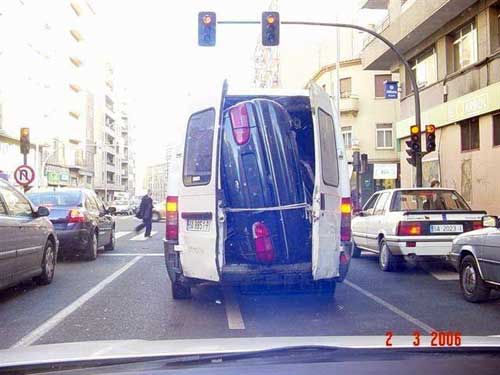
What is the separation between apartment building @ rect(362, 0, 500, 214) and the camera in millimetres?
16703

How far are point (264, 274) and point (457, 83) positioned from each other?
14.6m

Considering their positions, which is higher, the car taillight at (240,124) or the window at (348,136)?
the window at (348,136)

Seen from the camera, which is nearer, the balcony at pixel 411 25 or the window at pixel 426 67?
the balcony at pixel 411 25

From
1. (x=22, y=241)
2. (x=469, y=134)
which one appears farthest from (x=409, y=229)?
(x=469, y=134)

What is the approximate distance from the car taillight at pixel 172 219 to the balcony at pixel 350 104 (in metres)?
34.0

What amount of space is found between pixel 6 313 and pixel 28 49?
44565 mm

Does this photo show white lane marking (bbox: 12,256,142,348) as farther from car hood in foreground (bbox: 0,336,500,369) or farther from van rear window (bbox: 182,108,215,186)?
car hood in foreground (bbox: 0,336,500,369)

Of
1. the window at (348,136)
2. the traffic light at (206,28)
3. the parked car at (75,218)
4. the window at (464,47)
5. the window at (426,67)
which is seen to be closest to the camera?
the parked car at (75,218)

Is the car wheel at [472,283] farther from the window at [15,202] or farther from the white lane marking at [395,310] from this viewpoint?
the window at [15,202]

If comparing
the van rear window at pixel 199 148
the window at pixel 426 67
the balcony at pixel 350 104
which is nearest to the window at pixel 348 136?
the balcony at pixel 350 104

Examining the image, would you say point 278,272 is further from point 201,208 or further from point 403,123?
point 403,123

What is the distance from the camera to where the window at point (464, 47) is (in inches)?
706

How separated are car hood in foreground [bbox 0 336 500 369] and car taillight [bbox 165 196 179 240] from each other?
3794 millimetres

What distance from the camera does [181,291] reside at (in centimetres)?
737
